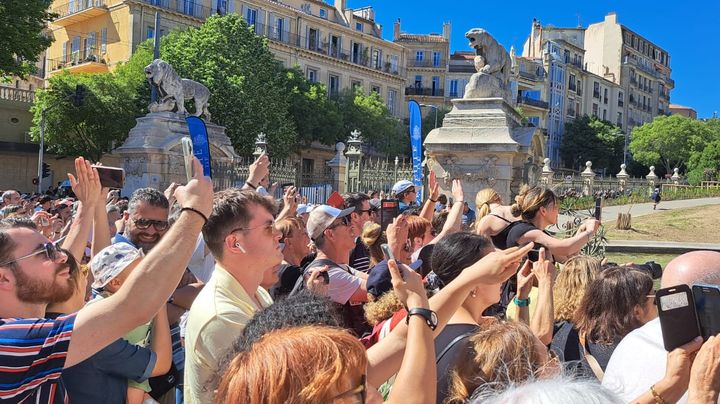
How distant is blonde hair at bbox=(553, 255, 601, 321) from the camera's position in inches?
149

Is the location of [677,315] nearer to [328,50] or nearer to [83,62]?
[83,62]

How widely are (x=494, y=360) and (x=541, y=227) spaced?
323cm

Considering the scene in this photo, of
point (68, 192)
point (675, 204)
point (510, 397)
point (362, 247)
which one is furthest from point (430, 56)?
point (510, 397)

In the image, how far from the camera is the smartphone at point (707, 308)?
1.88 meters

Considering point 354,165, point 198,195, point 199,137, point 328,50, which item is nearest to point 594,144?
point 328,50

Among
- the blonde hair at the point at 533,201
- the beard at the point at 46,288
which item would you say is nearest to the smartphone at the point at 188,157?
the beard at the point at 46,288

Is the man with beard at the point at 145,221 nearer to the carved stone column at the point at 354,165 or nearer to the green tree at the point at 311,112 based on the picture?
the carved stone column at the point at 354,165

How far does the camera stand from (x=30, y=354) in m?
2.03

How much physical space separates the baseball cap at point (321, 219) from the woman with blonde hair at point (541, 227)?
1.40 m

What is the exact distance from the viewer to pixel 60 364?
207 cm

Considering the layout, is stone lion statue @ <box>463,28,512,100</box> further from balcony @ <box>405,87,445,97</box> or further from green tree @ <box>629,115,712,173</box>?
green tree @ <box>629,115,712,173</box>

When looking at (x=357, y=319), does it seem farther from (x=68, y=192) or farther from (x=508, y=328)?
(x=68, y=192)

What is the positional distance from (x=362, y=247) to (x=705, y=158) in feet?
181

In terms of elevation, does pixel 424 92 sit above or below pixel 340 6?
below
